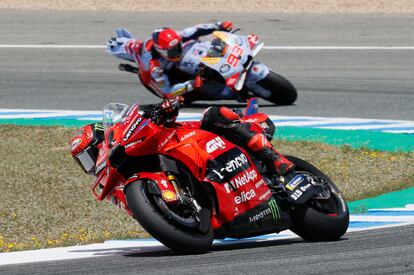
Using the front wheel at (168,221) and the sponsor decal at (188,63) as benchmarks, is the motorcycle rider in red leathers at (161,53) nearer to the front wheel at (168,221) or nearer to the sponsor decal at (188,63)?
the sponsor decal at (188,63)

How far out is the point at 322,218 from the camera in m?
8.19

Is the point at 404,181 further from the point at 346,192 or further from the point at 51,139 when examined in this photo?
the point at 51,139

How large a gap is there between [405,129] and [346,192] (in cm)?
341

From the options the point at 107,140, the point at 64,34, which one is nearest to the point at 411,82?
the point at 64,34

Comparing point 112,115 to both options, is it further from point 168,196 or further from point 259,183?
point 259,183

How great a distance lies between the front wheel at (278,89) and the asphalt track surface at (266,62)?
188 millimetres

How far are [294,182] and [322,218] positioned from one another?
0.32 m

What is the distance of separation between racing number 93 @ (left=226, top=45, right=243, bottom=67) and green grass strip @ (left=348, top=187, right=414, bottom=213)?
200 inches

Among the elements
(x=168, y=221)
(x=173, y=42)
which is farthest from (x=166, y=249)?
(x=173, y=42)

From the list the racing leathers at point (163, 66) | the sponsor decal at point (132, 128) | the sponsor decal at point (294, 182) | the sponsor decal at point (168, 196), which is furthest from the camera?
the racing leathers at point (163, 66)

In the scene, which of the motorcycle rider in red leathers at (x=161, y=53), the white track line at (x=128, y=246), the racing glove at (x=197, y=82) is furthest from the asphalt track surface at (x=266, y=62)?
the white track line at (x=128, y=246)

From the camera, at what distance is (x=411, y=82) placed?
17500mm

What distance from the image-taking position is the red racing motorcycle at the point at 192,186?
24.7ft

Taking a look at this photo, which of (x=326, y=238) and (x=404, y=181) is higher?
(x=326, y=238)
